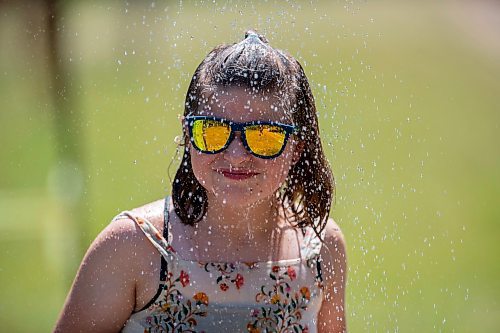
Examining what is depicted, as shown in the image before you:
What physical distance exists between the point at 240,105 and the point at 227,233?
1.25 feet

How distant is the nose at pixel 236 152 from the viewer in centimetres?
229

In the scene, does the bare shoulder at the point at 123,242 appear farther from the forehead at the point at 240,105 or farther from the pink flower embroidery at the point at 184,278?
the forehead at the point at 240,105

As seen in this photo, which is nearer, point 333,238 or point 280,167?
point 280,167

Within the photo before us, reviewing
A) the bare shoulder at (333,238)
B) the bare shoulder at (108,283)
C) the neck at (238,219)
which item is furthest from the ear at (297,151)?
the bare shoulder at (108,283)

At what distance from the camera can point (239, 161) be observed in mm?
2303

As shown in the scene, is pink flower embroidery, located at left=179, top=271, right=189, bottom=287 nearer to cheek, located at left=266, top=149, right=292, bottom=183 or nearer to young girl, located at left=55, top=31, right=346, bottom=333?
young girl, located at left=55, top=31, right=346, bottom=333

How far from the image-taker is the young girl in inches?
91.1

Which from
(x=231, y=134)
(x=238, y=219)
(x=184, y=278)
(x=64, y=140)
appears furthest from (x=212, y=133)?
(x=64, y=140)

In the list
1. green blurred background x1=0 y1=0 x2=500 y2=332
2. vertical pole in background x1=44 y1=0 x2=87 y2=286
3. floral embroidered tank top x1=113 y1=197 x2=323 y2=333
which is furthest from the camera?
vertical pole in background x1=44 y1=0 x2=87 y2=286

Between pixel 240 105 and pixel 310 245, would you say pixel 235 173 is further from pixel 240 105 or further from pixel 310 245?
pixel 310 245

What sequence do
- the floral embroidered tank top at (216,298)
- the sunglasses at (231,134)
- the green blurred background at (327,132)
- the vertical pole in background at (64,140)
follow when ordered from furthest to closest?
the vertical pole in background at (64,140) < the green blurred background at (327,132) < the floral embroidered tank top at (216,298) < the sunglasses at (231,134)

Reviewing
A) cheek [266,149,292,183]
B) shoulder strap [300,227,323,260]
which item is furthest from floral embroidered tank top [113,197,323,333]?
cheek [266,149,292,183]

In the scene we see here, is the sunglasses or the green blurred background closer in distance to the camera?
the sunglasses

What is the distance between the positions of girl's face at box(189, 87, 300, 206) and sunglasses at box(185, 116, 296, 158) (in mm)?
14
